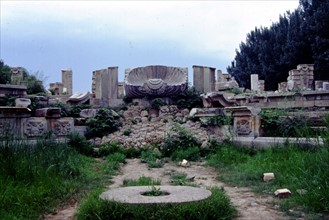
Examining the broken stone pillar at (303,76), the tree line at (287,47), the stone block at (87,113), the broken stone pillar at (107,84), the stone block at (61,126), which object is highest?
the tree line at (287,47)

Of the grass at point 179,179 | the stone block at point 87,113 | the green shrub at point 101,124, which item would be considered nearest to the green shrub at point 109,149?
the green shrub at point 101,124

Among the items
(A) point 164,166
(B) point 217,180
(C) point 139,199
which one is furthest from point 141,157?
(C) point 139,199

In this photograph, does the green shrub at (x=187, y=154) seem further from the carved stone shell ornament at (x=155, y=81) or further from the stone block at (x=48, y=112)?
the carved stone shell ornament at (x=155, y=81)

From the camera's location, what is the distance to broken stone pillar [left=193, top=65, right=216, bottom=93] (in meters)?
13.9

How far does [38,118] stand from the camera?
919cm

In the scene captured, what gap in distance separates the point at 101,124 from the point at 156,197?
639cm

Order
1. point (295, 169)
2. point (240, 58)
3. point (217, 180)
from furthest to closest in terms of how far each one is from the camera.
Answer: point (240, 58)
point (217, 180)
point (295, 169)

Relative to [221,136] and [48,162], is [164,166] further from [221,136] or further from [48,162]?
[48,162]

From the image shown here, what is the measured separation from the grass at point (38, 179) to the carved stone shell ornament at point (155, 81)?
5.65 meters

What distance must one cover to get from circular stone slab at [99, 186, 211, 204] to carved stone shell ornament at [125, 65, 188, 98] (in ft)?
24.9

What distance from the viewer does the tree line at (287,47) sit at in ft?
81.5

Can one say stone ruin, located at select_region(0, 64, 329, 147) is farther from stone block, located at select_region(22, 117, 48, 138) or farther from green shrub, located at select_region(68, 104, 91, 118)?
green shrub, located at select_region(68, 104, 91, 118)

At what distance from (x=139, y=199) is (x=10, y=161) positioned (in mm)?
2163

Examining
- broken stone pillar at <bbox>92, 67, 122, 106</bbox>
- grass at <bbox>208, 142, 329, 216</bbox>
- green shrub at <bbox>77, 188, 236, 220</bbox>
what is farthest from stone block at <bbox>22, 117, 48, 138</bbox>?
green shrub at <bbox>77, 188, 236, 220</bbox>
